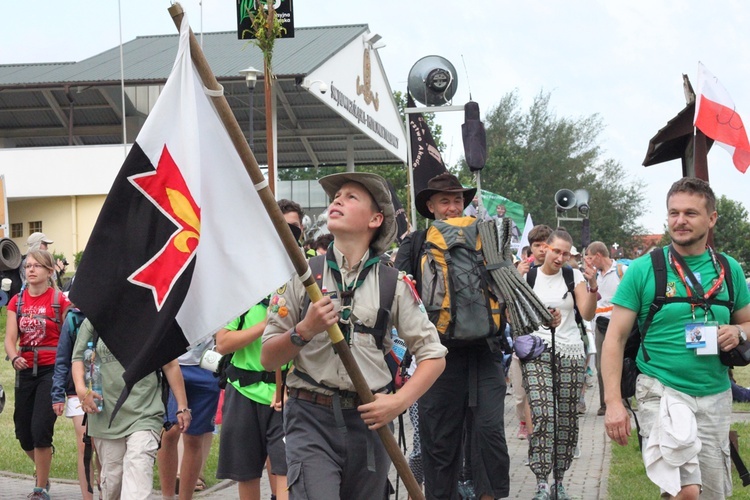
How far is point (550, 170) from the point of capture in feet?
276

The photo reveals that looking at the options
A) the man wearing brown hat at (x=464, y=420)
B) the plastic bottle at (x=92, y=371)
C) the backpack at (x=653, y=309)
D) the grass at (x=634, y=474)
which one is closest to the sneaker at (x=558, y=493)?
the grass at (x=634, y=474)

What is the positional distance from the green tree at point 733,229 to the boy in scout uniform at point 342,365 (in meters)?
85.7

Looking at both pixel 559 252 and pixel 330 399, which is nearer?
pixel 330 399

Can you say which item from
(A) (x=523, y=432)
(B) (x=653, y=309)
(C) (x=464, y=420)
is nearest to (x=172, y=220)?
(B) (x=653, y=309)

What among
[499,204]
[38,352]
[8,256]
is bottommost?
[38,352]

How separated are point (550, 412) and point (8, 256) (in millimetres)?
9734

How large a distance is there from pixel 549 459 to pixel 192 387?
2.90 meters

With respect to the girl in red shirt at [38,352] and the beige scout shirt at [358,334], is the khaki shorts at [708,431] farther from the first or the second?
the girl in red shirt at [38,352]

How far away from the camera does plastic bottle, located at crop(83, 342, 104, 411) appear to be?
720cm

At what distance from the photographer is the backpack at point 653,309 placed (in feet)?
19.0

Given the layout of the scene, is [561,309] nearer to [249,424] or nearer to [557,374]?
[557,374]

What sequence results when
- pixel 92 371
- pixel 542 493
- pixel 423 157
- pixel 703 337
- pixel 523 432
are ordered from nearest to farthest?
pixel 703 337 < pixel 92 371 < pixel 542 493 < pixel 523 432 < pixel 423 157

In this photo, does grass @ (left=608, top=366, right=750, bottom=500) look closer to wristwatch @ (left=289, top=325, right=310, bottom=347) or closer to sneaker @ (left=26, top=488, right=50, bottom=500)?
sneaker @ (left=26, top=488, right=50, bottom=500)

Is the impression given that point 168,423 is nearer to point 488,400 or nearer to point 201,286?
point 488,400
